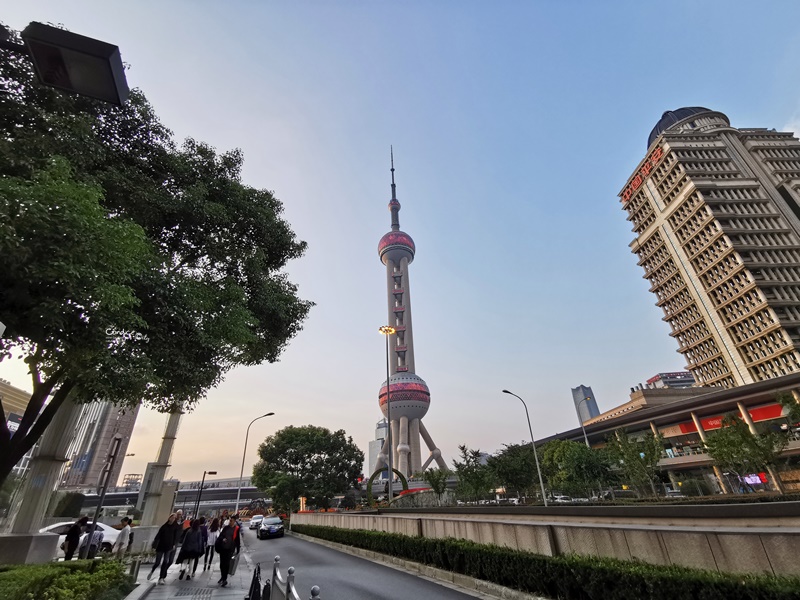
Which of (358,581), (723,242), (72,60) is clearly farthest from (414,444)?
(72,60)

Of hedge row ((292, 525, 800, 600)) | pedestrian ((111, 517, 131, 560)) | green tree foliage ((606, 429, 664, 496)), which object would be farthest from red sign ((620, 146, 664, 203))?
pedestrian ((111, 517, 131, 560))

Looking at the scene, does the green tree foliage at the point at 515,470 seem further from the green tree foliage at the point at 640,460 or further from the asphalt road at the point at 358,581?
the asphalt road at the point at 358,581

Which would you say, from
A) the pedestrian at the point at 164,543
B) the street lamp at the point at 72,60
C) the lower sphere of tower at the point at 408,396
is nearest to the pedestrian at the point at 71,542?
the pedestrian at the point at 164,543

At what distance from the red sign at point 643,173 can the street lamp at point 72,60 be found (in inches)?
3654

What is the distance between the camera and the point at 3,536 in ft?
31.9

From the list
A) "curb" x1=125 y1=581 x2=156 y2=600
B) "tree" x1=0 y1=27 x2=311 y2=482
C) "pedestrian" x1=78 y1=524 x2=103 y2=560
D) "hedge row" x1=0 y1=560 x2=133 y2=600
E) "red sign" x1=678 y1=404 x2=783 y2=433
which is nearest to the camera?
"hedge row" x1=0 y1=560 x2=133 y2=600

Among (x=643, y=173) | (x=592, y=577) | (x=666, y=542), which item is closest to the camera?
(x=666, y=542)

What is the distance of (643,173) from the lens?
81750 millimetres

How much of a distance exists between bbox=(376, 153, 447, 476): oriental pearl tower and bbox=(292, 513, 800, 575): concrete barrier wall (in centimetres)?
7878

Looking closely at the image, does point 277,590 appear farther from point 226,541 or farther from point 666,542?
point 226,541

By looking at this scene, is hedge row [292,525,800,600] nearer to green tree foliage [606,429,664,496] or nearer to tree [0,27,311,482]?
tree [0,27,311,482]

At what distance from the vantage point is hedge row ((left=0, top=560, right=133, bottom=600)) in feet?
17.2

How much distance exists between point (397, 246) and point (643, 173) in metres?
61.3

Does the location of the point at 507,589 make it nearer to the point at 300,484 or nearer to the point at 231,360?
the point at 231,360
